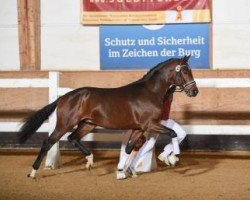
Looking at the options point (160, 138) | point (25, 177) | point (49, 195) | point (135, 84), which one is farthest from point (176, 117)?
point (49, 195)

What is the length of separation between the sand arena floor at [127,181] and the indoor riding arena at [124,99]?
0.6 inches

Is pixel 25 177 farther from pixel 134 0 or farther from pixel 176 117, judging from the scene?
pixel 134 0

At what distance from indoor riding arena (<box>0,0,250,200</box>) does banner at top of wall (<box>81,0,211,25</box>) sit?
2cm

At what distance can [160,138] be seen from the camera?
1091 cm

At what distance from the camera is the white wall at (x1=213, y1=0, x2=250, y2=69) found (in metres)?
11.4

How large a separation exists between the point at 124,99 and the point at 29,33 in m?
4.27

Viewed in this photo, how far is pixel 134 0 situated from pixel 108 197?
5.68 m

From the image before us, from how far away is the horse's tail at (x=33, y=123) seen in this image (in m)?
8.34

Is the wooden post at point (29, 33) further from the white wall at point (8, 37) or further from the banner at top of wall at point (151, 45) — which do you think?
the banner at top of wall at point (151, 45)

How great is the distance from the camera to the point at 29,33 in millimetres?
11734

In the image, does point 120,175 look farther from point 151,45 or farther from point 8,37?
point 8,37

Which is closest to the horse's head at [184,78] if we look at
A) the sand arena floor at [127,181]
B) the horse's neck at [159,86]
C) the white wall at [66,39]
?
the horse's neck at [159,86]

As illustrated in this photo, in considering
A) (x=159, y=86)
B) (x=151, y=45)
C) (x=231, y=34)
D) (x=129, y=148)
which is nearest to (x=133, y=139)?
(x=129, y=148)

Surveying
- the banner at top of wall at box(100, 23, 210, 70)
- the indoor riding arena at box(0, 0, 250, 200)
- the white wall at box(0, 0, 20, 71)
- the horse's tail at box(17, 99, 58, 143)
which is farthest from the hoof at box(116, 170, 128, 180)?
the white wall at box(0, 0, 20, 71)
